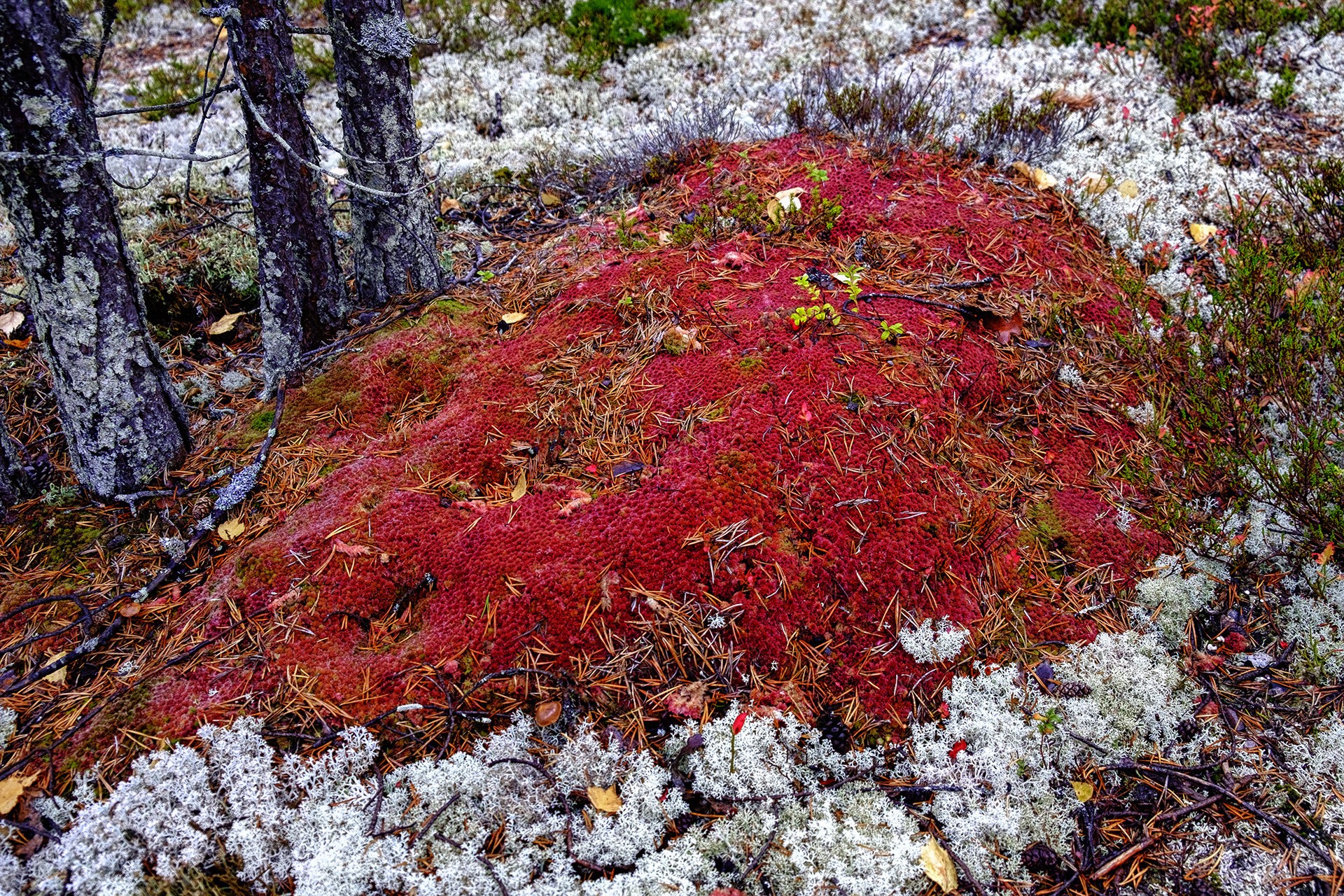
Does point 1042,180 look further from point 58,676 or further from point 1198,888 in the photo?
point 58,676

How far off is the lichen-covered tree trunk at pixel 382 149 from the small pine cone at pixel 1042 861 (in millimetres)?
3800

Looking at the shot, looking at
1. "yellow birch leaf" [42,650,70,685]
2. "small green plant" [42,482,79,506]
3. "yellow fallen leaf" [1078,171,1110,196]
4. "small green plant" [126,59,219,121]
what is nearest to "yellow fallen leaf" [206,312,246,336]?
"small green plant" [42,482,79,506]

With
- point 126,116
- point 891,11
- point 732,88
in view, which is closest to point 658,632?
point 732,88

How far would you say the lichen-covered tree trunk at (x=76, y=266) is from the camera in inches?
110

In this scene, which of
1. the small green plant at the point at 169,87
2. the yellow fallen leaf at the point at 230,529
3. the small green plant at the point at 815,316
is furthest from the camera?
the small green plant at the point at 169,87

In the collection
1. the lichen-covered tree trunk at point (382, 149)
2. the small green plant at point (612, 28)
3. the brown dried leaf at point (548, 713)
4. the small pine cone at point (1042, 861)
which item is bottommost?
the small pine cone at point (1042, 861)

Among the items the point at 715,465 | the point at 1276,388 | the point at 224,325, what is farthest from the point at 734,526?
the point at 224,325

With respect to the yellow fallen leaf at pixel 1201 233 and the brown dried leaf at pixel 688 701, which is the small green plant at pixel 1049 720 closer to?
the brown dried leaf at pixel 688 701

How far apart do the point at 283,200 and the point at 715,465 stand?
8.14 ft

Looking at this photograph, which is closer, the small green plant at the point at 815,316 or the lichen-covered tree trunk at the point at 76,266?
the lichen-covered tree trunk at the point at 76,266

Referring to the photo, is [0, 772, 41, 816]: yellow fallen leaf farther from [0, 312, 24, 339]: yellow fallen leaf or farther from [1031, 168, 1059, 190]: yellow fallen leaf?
[1031, 168, 1059, 190]: yellow fallen leaf

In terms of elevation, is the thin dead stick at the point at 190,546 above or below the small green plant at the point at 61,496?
below

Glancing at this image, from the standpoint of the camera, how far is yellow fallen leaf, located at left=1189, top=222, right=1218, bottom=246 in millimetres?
4984

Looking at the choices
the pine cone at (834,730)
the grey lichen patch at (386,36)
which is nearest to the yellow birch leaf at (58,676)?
the pine cone at (834,730)
